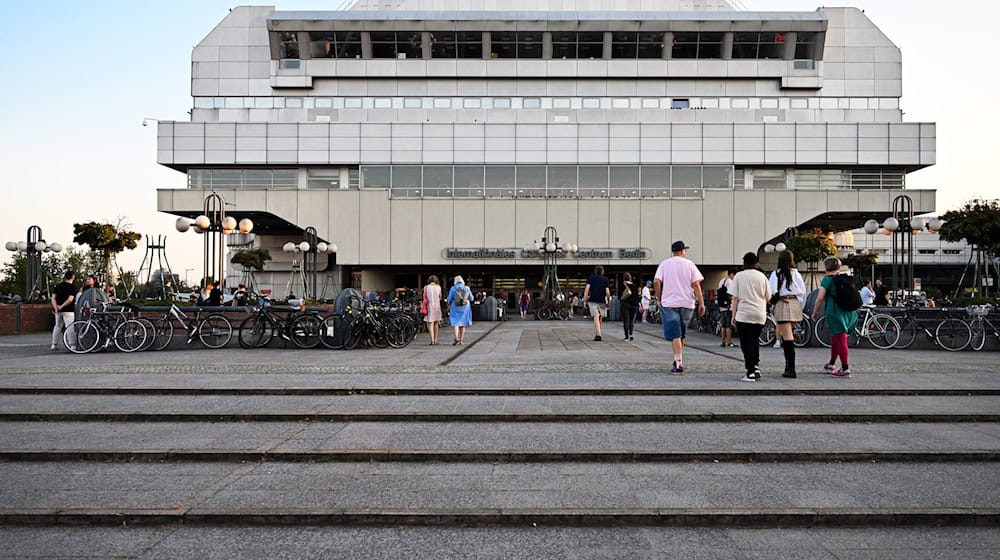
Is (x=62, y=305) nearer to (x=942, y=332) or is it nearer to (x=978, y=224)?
(x=942, y=332)

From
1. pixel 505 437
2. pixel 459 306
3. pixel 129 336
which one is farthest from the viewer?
pixel 459 306

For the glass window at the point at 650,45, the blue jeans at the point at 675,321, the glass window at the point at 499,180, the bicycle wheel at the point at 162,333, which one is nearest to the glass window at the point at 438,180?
the glass window at the point at 499,180

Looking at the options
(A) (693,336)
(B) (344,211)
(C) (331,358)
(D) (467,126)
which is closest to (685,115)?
(D) (467,126)

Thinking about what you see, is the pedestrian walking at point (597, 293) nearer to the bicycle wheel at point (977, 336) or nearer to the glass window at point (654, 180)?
the bicycle wheel at point (977, 336)

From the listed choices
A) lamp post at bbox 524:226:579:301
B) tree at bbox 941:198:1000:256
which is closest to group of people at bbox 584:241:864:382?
tree at bbox 941:198:1000:256

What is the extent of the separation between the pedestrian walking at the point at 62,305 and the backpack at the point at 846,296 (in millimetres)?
14591

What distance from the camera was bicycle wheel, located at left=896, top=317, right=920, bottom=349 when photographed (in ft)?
52.3

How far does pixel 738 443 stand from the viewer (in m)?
6.55

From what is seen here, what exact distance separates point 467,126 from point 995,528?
4306cm

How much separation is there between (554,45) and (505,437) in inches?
1748

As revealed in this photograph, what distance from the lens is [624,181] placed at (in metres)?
45.3

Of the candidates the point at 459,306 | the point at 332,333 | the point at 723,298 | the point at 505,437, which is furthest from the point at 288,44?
the point at 505,437

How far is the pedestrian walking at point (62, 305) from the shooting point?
15531 millimetres

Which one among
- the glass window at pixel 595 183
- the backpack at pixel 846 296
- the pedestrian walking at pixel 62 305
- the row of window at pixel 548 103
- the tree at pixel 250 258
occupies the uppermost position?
the row of window at pixel 548 103
